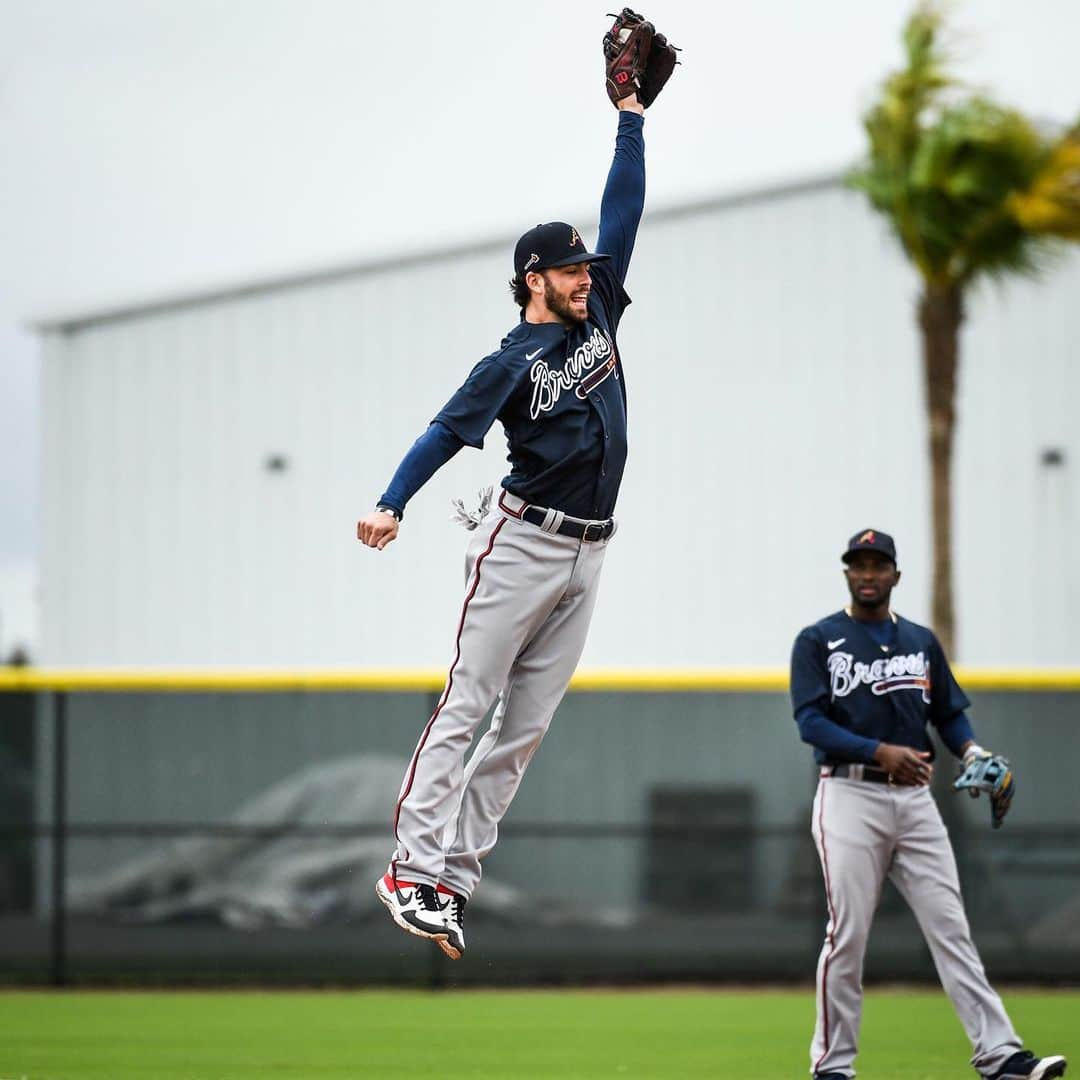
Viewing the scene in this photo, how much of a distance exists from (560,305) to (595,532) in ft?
2.66

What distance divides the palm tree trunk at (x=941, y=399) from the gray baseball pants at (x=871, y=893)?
1132 cm

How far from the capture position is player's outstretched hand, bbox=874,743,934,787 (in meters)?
8.12

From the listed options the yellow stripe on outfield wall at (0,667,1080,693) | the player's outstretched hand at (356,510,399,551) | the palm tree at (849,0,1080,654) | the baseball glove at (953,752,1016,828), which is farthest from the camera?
the palm tree at (849,0,1080,654)

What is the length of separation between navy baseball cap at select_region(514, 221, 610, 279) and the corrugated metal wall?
46.4 ft

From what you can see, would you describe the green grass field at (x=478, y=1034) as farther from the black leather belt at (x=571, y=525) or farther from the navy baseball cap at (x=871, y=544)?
the black leather belt at (x=571, y=525)

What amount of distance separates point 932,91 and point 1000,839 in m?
8.00

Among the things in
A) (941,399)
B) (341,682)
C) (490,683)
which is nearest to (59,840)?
(341,682)

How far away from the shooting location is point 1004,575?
20.6 meters

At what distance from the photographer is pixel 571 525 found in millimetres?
6730

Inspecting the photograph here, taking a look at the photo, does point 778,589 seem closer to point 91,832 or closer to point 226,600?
point 226,600

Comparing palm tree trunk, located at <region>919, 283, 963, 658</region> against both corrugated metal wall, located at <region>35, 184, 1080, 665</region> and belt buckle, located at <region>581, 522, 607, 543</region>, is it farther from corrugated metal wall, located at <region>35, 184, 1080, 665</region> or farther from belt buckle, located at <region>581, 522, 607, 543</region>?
belt buckle, located at <region>581, 522, 607, 543</region>

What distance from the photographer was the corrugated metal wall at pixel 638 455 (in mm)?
20672

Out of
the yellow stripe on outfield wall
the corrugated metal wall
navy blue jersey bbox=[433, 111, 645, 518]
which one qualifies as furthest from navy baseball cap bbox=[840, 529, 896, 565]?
the corrugated metal wall

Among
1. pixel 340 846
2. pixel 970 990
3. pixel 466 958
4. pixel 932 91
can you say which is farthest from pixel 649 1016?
pixel 932 91
